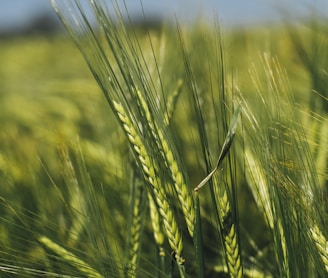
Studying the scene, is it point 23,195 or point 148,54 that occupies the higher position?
point 148,54

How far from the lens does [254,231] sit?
57 cm

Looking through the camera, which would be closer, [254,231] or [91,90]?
[254,231]

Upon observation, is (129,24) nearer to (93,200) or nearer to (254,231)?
(93,200)

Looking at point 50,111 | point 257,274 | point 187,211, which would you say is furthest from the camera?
point 50,111

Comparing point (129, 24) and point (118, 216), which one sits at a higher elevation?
point (129, 24)

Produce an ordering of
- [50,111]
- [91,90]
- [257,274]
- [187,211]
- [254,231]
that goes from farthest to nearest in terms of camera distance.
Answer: [50,111] → [91,90] → [254,231] → [257,274] → [187,211]

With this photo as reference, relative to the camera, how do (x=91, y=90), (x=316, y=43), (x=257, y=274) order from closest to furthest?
(x=257, y=274)
(x=316, y=43)
(x=91, y=90)

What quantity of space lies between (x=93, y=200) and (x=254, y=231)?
0.69 ft

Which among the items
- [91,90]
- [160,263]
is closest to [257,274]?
[160,263]

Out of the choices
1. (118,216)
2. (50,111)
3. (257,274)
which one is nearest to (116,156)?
(118,216)

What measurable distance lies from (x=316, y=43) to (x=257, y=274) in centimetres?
36

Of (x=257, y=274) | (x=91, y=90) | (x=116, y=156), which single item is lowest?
(x=257, y=274)

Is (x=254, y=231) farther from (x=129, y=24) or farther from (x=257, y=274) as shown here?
(x=129, y=24)

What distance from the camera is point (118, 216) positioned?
1.78ft
